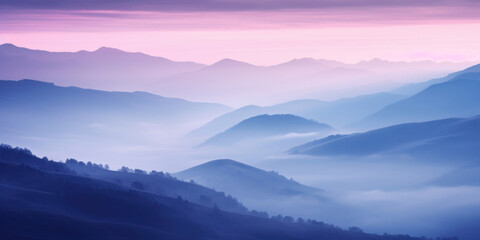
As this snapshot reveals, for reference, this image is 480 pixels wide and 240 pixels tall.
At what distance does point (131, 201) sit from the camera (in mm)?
152500

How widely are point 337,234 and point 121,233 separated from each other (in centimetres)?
5773

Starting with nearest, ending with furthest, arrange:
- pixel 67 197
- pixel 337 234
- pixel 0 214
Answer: pixel 0 214
pixel 67 197
pixel 337 234

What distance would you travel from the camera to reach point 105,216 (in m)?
141

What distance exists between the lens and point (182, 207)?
163125mm

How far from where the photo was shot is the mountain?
118312 millimetres

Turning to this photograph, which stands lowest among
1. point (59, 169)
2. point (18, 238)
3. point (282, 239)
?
point (18, 238)

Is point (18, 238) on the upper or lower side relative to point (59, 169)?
lower

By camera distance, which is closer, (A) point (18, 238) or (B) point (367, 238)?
(A) point (18, 238)

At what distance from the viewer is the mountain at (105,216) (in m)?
118

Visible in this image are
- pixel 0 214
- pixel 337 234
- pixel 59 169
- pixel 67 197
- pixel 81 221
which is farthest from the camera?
pixel 59 169

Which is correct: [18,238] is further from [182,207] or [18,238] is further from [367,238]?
[367,238]

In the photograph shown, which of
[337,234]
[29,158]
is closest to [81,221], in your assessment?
[337,234]

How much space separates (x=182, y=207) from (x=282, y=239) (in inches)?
1054

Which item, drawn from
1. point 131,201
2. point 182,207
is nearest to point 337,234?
point 182,207
